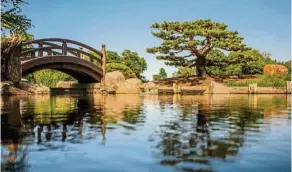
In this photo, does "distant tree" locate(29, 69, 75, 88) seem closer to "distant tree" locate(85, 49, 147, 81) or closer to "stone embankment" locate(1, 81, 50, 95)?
"distant tree" locate(85, 49, 147, 81)

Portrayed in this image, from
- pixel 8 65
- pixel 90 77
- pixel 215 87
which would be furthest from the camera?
pixel 90 77

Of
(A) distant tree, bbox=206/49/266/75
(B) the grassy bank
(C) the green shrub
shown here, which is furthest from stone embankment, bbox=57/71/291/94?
(C) the green shrub

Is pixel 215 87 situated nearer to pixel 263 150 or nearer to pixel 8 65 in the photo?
pixel 8 65

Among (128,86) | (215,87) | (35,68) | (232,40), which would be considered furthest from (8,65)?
(232,40)

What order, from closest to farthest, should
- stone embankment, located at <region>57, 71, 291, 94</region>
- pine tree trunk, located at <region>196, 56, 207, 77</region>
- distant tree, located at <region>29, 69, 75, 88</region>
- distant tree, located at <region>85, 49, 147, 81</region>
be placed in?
stone embankment, located at <region>57, 71, 291, 94</region> < pine tree trunk, located at <region>196, 56, 207, 77</region> < distant tree, located at <region>29, 69, 75, 88</region> < distant tree, located at <region>85, 49, 147, 81</region>

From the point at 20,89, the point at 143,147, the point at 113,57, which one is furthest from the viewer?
the point at 113,57

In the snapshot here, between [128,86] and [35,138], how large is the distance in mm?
27609

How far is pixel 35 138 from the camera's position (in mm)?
6344

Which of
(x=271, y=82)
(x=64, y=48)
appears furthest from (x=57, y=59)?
(x=271, y=82)

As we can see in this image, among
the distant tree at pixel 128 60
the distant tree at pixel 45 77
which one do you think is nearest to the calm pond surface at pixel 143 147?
the distant tree at pixel 45 77

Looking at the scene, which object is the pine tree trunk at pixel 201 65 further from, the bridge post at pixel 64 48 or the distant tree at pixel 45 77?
the distant tree at pixel 45 77

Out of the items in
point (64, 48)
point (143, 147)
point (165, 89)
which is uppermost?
point (64, 48)

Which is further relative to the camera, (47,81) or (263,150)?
(47,81)

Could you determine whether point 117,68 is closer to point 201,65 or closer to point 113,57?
point 113,57
